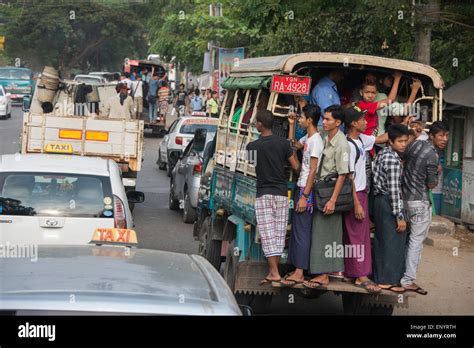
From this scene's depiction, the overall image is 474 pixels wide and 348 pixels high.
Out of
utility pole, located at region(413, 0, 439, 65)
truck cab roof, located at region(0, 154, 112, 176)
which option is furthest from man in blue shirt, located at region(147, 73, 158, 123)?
truck cab roof, located at region(0, 154, 112, 176)

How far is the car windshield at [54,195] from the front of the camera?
9.51 metres

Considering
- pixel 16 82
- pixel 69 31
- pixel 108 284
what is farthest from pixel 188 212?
pixel 69 31

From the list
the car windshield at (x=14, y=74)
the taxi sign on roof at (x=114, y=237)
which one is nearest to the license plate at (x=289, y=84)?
the taxi sign on roof at (x=114, y=237)

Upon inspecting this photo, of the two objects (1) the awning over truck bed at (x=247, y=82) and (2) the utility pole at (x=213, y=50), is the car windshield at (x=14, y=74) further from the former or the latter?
(1) the awning over truck bed at (x=247, y=82)

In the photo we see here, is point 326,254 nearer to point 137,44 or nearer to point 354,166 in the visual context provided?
point 354,166

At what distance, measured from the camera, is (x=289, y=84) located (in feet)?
29.6

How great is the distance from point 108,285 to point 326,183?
4823 mm

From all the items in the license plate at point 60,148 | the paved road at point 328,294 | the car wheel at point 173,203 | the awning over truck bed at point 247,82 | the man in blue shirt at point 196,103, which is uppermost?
the awning over truck bed at point 247,82

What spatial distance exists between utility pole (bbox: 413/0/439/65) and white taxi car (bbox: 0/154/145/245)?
614cm

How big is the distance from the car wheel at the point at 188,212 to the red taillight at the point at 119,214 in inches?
253

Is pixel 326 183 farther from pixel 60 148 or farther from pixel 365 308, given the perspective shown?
pixel 60 148

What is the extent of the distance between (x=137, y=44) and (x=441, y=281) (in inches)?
2713

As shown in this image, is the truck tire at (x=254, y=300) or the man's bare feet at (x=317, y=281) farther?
the truck tire at (x=254, y=300)

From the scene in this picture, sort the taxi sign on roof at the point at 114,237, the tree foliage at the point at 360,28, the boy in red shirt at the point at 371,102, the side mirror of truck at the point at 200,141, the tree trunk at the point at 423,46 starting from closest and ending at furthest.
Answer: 1. the taxi sign on roof at the point at 114,237
2. the boy in red shirt at the point at 371,102
3. the tree trunk at the point at 423,46
4. the tree foliage at the point at 360,28
5. the side mirror of truck at the point at 200,141
